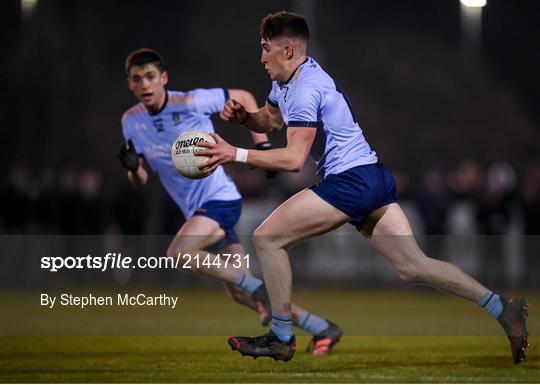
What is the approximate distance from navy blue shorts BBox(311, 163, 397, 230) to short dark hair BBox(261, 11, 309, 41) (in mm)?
1111

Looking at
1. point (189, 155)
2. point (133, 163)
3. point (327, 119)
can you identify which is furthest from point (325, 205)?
point (133, 163)

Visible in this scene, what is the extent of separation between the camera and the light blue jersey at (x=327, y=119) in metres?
8.80

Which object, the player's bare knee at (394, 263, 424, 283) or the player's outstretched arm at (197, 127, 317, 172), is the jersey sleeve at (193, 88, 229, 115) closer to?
the player's outstretched arm at (197, 127, 317, 172)

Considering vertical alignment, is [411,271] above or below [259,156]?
below

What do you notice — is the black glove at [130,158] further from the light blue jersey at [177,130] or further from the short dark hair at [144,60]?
the short dark hair at [144,60]

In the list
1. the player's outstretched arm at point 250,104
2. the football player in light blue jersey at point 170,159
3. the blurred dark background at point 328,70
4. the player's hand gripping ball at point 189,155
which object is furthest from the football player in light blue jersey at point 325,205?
the blurred dark background at point 328,70

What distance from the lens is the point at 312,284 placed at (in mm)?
19922

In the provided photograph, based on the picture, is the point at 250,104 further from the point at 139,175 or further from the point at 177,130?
the point at 139,175

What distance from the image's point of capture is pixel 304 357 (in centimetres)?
1024

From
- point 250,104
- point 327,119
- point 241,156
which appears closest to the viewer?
point 241,156

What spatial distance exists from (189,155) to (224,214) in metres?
2.28

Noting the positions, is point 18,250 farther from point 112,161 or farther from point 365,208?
point 365,208

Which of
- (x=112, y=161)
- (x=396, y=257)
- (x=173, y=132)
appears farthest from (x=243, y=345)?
(x=112, y=161)

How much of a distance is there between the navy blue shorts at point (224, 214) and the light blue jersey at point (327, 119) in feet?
6.78
